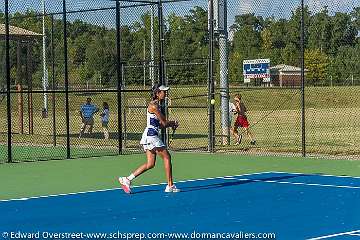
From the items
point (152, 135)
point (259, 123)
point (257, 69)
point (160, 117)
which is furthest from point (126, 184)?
point (259, 123)

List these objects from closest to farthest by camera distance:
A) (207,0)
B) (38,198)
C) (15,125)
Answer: (38,198), (207,0), (15,125)

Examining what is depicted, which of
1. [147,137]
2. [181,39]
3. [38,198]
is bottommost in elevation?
[38,198]

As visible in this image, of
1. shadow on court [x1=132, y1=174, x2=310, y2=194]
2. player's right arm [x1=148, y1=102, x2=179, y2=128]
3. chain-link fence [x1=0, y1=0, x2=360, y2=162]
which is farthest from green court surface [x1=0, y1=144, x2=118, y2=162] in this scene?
player's right arm [x1=148, y1=102, x2=179, y2=128]

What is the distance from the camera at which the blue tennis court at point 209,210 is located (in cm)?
1145

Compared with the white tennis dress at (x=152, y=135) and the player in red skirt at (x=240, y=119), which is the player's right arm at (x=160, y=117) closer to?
the white tennis dress at (x=152, y=135)

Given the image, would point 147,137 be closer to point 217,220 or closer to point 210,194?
point 210,194

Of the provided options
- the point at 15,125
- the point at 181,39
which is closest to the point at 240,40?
Answer: the point at 181,39

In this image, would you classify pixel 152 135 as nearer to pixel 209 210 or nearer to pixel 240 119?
pixel 209 210

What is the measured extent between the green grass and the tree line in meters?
1.04

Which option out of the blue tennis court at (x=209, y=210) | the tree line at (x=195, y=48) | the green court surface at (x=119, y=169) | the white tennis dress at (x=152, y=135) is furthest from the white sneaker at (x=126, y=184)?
the tree line at (x=195, y=48)

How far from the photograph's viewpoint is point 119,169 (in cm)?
2033

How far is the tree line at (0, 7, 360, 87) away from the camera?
28766 millimetres

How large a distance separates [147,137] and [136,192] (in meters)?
1.03

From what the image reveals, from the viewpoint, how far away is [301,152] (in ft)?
78.5
